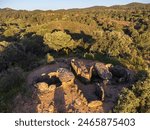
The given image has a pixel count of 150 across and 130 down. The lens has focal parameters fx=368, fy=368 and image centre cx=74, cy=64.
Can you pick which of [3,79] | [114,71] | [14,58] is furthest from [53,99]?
[14,58]

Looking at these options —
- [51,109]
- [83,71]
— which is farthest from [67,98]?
[83,71]

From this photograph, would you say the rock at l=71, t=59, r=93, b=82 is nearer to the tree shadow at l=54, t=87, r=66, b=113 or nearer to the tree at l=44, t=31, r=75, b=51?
the tree shadow at l=54, t=87, r=66, b=113

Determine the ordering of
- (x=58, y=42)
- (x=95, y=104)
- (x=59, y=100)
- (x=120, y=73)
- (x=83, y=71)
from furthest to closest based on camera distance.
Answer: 1. (x=58, y=42)
2. (x=120, y=73)
3. (x=83, y=71)
4. (x=59, y=100)
5. (x=95, y=104)

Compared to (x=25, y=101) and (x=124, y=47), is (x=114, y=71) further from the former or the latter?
(x=124, y=47)

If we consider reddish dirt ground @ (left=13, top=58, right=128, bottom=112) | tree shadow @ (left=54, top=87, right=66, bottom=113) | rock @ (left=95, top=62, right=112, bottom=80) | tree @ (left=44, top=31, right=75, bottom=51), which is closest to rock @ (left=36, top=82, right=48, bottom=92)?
reddish dirt ground @ (left=13, top=58, right=128, bottom=112)

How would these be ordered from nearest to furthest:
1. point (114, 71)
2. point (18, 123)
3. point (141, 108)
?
point (18, 123) < point (141, 108) < point (114, 71)

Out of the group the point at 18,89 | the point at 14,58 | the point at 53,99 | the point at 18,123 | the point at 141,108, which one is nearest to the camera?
the point at 18,123

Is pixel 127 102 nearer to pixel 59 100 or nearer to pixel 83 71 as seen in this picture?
pixel 59 100

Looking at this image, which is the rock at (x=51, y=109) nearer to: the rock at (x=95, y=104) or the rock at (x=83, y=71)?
the rock at (x=95, y=104)

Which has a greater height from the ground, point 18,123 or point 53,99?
point 18,123

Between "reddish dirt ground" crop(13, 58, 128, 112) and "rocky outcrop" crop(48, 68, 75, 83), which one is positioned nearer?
"reddish dirt ground" crop(13, 58, 128, 112)

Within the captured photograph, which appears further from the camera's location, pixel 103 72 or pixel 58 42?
pixel 58 42

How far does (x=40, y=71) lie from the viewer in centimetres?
1797

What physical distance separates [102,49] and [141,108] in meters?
10.4
